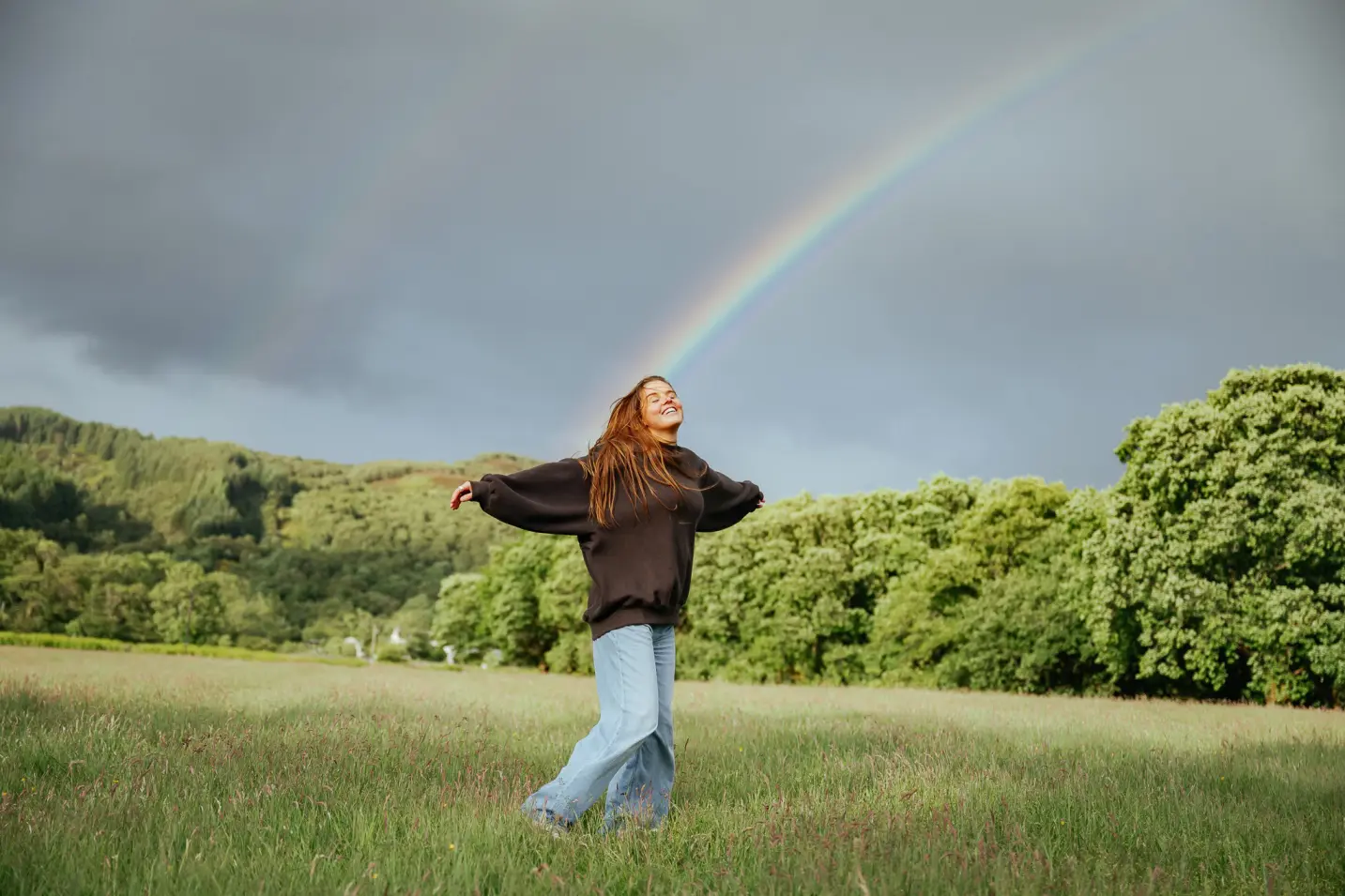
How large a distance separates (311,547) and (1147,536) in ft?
321

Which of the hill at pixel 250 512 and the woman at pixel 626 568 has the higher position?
the hill at pixel 250 512

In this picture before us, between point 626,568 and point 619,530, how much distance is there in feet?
0.76

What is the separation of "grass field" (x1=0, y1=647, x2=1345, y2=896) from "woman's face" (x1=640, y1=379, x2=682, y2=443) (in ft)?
7.64

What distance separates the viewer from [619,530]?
5625mm

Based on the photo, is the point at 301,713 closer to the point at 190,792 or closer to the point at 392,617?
the point at 190,792

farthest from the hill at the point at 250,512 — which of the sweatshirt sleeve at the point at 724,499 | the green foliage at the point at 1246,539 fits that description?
the sweatshirt sleeve at the point at 724,499

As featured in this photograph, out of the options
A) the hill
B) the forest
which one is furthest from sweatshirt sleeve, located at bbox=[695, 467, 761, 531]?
the hill

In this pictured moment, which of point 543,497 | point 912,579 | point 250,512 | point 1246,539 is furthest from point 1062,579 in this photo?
point 250,512

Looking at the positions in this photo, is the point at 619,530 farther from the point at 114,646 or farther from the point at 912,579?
the point at 114,646

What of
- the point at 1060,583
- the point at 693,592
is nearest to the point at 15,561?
the point at 693,592

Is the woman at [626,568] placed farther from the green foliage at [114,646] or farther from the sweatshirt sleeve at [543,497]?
the green foliage at [114,646]

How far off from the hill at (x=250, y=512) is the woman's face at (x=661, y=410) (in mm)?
61862

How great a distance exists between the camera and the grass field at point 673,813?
4.03 metres

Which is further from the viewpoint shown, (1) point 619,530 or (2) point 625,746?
(1) point 619,530
